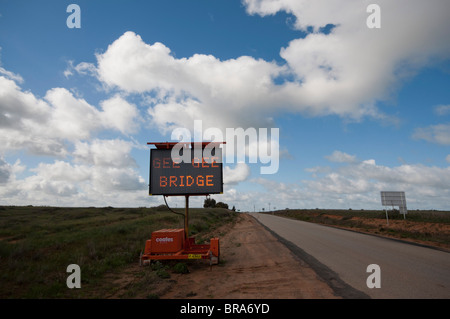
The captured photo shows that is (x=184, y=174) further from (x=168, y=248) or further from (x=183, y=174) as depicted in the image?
(x=168, y=248)

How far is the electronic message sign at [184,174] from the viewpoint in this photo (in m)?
10.4

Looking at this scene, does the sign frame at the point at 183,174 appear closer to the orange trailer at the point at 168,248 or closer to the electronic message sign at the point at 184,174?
the electronic message sign at the point at 184,174

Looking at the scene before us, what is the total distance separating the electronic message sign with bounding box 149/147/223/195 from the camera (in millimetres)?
10359

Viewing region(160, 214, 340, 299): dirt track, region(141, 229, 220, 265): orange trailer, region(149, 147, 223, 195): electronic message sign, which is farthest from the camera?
region(149, 147, 223, 195): electronic message sign

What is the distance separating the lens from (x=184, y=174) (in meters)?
10.5

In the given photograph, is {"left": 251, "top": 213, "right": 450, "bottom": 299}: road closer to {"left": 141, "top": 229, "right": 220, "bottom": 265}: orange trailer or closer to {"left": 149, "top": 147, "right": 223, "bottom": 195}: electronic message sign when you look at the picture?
{"left": 141, "top": 229, "right": 220, "bottom": 265}: orange trailer

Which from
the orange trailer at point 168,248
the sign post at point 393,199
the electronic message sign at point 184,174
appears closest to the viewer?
the orange trailer at point 168,248

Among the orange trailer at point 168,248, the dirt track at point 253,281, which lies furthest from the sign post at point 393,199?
the orange trailer at point 168,248

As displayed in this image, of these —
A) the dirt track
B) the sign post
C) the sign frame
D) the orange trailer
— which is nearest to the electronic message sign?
the sign frame

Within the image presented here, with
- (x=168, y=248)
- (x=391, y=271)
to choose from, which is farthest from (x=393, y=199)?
(x=168, y=248)

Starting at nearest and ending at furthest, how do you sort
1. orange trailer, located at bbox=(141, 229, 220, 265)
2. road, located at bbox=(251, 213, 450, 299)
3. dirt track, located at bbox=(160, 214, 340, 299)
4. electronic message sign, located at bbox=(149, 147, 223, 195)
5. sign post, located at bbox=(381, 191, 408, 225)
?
road, located at bbox=(251, 213, 450, 299)
dirt track, located at bbox=(160, 214, 340, 299)
orange trailer, located at bbox=(141, 229, 220, 265)
electronic message sign, located at bbox=(149, 147, 223, 195)
sign post, located at bbox=(381, 191, 408, 225)
